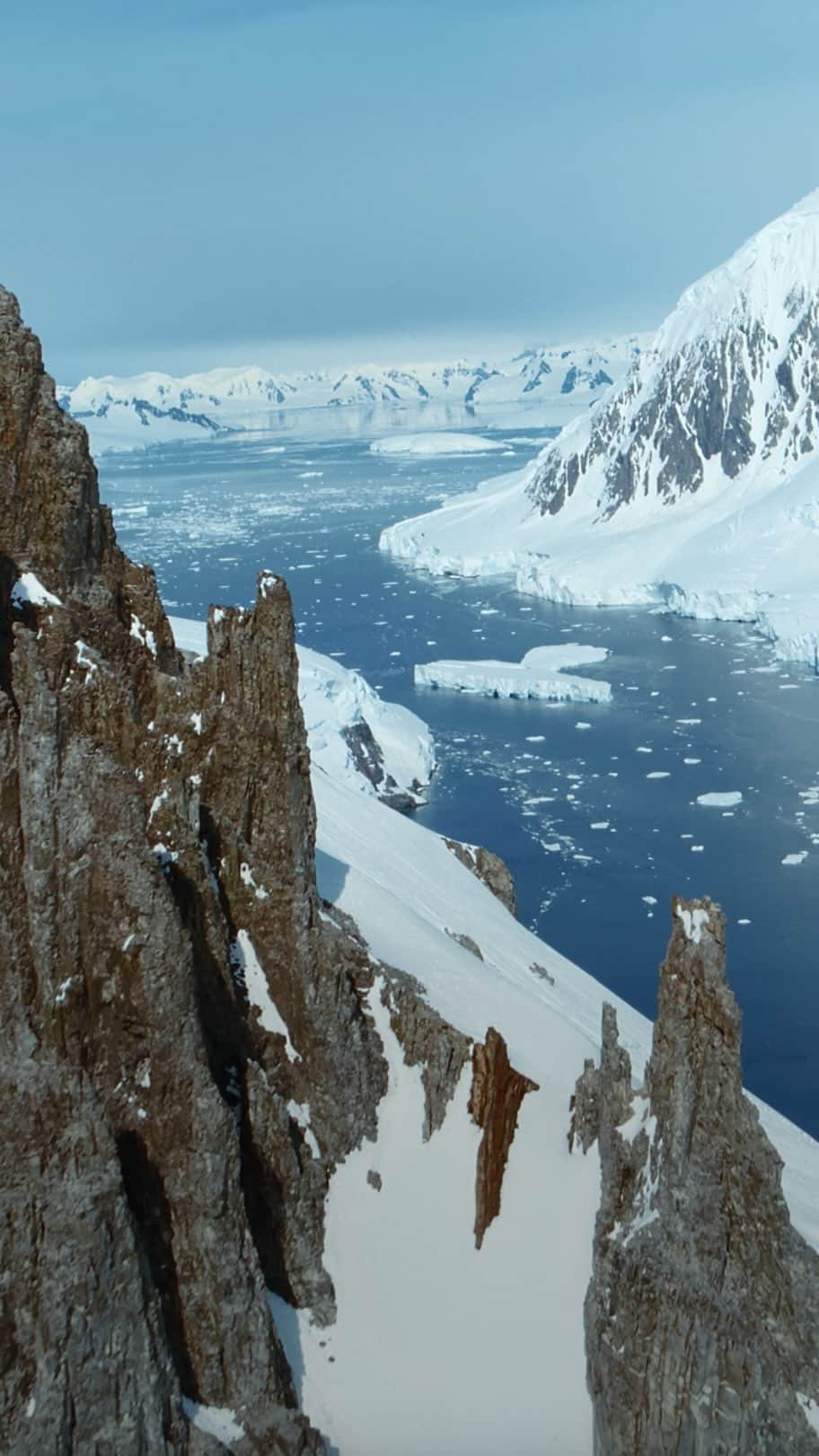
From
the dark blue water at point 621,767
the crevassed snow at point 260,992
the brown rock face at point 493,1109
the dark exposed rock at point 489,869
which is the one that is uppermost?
the crevassed snow at point 260,992

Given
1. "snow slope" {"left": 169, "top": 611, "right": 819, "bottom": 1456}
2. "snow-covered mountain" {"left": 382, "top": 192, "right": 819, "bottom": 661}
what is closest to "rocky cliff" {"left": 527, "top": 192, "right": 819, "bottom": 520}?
"snow-covered mountain" {"left": 382, "top": 192, "right": 819, "bottom": 661}

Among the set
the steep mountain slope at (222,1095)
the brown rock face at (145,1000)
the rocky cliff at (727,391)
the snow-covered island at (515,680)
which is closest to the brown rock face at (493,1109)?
the steep mountain slope at (222,1095)

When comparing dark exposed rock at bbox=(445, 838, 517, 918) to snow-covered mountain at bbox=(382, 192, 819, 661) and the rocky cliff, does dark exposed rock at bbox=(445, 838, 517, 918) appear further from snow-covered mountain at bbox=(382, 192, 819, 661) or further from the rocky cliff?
the rocky cliff

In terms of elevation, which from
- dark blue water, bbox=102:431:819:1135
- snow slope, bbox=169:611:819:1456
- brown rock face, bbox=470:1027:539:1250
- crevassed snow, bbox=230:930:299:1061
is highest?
crevassed snow, bbox=230:930:299:1061

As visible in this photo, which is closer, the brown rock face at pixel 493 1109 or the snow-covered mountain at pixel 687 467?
the brown rock face at pixel 493 1109

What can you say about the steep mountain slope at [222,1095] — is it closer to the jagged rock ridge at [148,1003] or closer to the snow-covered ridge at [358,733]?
the jagged rock ridge at [148,1003]

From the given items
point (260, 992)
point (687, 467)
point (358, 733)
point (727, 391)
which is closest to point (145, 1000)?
point (260, 992)
